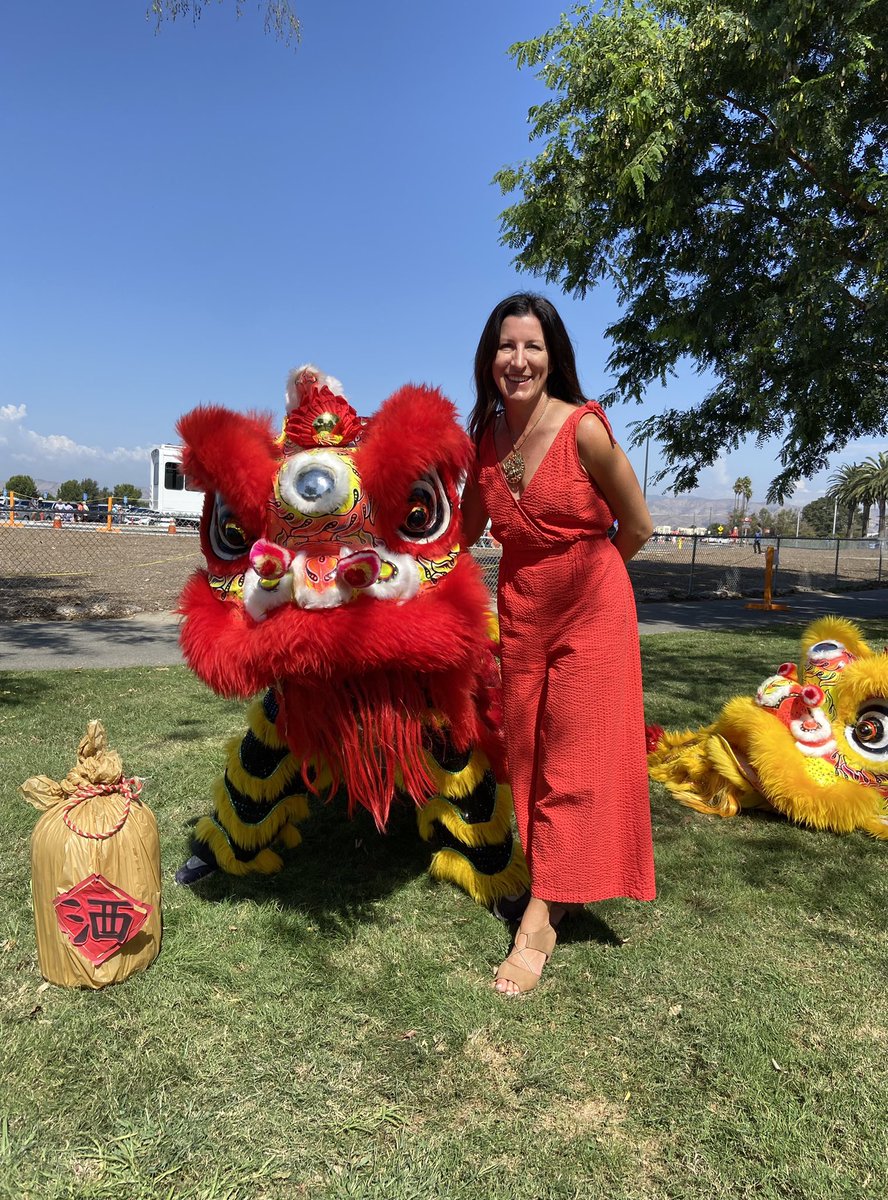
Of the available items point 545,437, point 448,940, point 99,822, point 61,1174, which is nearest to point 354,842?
point 448,940

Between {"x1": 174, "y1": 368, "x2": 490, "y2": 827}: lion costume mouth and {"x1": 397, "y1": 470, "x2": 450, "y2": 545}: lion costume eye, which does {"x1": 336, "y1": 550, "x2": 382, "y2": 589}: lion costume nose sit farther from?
{"x1": 397, "y1": 470, "x2": 450, "y2": 545}: lion costume eye

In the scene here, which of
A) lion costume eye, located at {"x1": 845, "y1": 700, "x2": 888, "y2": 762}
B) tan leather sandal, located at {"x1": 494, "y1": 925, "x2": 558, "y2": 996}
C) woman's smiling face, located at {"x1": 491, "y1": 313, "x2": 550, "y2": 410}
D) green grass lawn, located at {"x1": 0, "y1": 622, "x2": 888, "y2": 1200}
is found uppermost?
woman's smiling face, located at {"x1": 491, "y1": 313, "x2": 550, "y2": 410}

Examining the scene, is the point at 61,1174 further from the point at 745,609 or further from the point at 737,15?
the point at 745,609

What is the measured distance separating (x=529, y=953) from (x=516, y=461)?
4.76 feet

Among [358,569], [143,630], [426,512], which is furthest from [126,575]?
[358,569]

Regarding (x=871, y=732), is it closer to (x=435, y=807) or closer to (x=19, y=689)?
(x=435, y=807)

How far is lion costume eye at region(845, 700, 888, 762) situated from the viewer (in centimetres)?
341

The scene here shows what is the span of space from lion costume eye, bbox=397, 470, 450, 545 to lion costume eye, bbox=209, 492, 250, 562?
0.46m

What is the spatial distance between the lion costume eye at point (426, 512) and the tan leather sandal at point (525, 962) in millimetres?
1224

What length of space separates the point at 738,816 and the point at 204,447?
2.92 m

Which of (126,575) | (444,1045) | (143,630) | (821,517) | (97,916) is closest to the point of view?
(444,1045)

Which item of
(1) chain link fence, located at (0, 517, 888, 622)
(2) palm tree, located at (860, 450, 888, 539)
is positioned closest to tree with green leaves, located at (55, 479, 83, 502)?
(1) chain link fence, located at (0, 517, 888, 622)

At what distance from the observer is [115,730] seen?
15.2 ft

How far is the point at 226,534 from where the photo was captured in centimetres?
221
